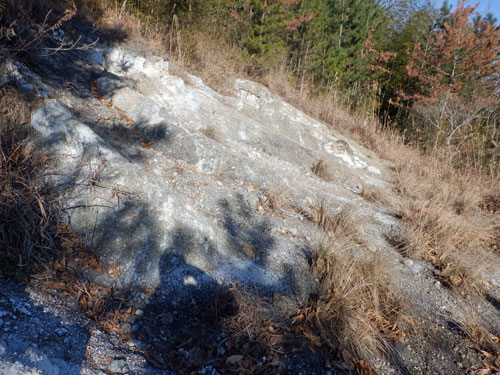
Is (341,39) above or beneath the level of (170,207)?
above

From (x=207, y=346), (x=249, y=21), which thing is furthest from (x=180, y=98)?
(x=249, y=21)

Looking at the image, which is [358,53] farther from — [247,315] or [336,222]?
[247,315]

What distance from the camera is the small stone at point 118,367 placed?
59.3 inches

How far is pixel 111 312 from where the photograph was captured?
1882mm

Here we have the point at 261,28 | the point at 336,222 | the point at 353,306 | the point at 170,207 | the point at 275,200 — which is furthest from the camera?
the point at 261,28

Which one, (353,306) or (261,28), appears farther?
(261,28)

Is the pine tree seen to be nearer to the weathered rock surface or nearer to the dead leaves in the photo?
the weathered rock surface

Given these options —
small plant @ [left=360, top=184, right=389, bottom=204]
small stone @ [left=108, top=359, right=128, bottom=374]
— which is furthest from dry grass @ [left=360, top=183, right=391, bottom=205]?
small stone @ [left=108, top=359, right=128, bottom=374]

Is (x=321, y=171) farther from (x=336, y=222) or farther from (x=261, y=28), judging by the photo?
(x=261, y=28)

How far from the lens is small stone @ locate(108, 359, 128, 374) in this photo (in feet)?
4.94

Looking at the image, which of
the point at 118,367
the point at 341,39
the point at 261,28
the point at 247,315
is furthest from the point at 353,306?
the point at 341,39

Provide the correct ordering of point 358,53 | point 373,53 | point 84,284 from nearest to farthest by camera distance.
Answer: point 84,284
point 358,53
point 373,53

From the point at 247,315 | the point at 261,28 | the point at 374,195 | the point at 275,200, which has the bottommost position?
the point at 247,315

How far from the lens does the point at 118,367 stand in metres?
1.53
